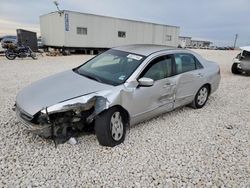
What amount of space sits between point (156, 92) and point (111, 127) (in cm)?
106

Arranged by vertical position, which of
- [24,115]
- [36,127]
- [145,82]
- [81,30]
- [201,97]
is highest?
[81,30]

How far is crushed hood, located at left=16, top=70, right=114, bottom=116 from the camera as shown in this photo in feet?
8.86

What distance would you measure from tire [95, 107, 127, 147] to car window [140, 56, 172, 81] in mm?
769

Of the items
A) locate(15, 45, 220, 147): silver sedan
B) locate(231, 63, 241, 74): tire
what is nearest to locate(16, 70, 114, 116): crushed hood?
locate(15, 45, 220, 147): silver sedan

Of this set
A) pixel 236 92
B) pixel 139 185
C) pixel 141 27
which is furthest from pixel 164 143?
pixel 141 27

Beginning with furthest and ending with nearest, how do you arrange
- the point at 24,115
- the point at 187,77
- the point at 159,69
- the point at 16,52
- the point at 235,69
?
the point at 16,52
the point at 235,69
the point at 187,77
the point at 159,69
the point at 24,115

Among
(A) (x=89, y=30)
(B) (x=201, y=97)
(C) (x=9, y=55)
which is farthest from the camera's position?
(A) (x=89, y=30)

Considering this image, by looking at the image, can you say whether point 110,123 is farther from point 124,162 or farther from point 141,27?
point 141,27

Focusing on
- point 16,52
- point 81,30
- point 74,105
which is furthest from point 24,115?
point 81,30

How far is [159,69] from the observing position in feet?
11.9

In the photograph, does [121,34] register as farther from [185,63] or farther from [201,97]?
[185,63]

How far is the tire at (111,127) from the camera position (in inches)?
110

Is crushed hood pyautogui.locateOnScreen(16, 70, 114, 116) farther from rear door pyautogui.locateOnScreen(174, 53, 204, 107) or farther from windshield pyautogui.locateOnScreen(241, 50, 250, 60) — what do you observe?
windshield pyautogui.locateOnScreen(241, 50, 250, 60)

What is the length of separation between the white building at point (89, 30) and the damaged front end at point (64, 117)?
48.6 ft
